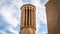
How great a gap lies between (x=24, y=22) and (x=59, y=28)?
12323 millimetres

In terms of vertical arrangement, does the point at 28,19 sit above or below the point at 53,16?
above

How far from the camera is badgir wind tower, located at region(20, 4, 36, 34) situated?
44.3ft

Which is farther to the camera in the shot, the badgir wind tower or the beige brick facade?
the badgir wind tower

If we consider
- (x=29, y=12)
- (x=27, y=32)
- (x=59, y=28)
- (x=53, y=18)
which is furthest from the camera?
(x=29, y=12)

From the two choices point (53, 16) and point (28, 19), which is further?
point (28, 19)

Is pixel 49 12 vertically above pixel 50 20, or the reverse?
pixel 49 12

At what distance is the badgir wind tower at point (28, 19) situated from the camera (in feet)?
44.3

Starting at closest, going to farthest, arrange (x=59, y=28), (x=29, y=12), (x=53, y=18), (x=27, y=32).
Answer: (x=59, y=28) < (x=53, y=18) < (x=27, y=32) < (x=29, y=12)

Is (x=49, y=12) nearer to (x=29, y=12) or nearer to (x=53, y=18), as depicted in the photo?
(x=53, y=18)

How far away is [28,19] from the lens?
14.2 m

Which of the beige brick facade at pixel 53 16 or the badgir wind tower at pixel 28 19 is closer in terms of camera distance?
the beige brick facade at pixel 53 16

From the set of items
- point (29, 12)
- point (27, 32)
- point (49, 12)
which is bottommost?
point (27, 32)

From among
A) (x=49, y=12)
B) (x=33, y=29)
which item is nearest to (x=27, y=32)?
(x=33, y=29)

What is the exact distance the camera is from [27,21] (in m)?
14.0
